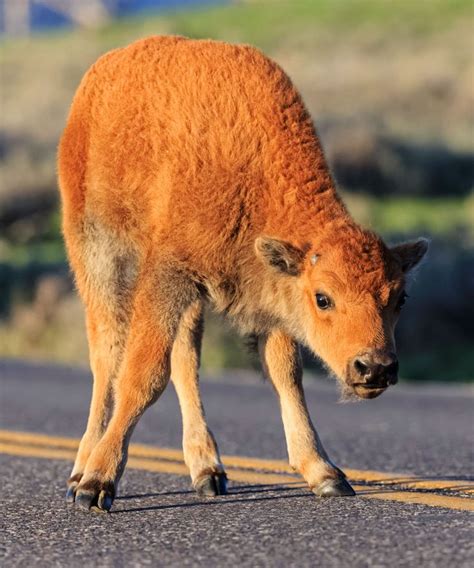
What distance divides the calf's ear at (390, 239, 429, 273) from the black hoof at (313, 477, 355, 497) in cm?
101

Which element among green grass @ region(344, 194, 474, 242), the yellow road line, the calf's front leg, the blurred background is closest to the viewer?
the calf's front leg

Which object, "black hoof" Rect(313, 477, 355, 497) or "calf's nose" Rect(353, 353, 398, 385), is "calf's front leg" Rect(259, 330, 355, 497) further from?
"calf's nose" Rect(353, 353, 398, 385)

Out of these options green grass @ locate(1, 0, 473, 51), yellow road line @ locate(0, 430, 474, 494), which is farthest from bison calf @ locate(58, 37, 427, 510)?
green grass @ locate(1, 0, 473, 51)

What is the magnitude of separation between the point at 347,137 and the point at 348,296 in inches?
1014

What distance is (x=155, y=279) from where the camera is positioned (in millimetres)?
6770

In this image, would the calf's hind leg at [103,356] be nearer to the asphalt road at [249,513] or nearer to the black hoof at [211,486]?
Answer: the asphalt road at [249,513]

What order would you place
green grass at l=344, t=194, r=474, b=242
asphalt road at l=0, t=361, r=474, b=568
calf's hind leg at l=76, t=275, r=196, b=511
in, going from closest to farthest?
asphalt road at l=0, t=361, r=474, b=568
calf's hind leg at l=76, t=275, r=196, b=511
green grass at l=344, t=194, r=474, b=242

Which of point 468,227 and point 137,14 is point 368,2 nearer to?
point 137,14

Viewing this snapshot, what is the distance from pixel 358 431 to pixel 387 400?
7.59 feet

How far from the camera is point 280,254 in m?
6.70

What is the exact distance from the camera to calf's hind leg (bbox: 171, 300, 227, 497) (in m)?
6.90

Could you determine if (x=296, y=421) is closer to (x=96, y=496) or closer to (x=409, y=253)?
(x=409, y=253)

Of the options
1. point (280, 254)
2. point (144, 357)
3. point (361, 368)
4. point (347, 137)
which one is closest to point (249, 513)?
point (361, 368)

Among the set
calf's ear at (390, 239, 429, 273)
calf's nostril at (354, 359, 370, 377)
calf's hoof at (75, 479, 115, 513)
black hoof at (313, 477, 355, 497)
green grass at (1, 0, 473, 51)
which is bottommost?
green grass at (1, 0, 473, 51)
